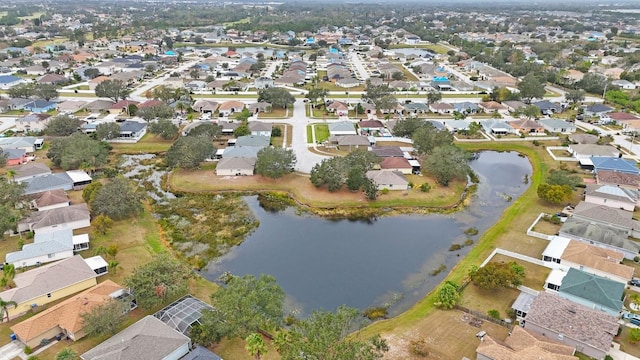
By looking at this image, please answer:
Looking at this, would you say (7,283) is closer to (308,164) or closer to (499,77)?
(308,164)

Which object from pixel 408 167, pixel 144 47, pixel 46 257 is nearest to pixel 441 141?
pixel 408 167

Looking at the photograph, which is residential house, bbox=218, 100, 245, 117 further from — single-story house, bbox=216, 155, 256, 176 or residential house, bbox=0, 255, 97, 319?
residential house, bbox=0, 255, 97, 319

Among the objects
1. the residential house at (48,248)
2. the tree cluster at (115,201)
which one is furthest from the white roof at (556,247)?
the residential house at (48,248)

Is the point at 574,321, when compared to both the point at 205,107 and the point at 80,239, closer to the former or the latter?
the point at 80,239

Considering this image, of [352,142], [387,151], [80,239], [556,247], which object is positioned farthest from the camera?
[352,142]

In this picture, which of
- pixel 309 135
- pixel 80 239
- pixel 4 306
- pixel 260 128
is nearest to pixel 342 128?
Result: pixel 309 135

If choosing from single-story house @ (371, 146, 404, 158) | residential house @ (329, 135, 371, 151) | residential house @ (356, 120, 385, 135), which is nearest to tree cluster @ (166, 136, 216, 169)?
residential house @ (329, 135, 371, 151)
